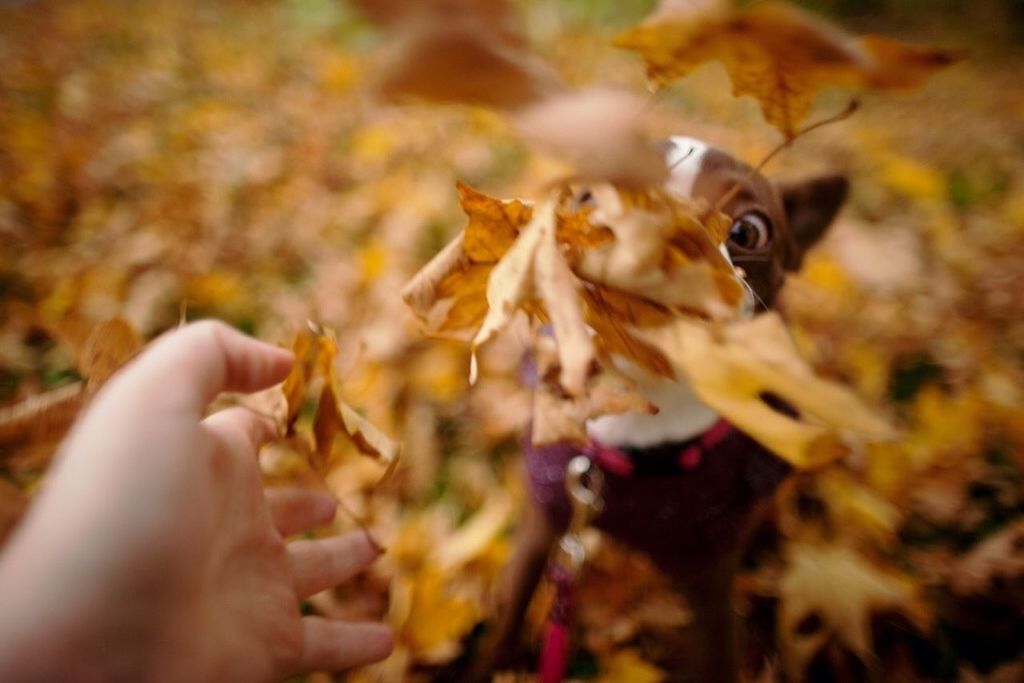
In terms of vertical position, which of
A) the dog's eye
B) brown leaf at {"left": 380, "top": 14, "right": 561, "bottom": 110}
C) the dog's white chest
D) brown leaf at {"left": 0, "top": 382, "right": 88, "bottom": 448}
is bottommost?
the dog's white chest

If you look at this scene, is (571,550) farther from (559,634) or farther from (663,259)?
(663,259)

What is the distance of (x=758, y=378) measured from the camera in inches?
13.2

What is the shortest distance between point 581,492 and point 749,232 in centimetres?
36

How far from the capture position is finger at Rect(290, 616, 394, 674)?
0.72 metres

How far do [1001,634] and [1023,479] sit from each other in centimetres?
33

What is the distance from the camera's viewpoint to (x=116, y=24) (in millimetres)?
3242

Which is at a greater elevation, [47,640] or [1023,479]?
[47,640]

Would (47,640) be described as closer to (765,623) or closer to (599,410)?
(599,410)

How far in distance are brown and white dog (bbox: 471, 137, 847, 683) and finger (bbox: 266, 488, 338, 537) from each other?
0.30m

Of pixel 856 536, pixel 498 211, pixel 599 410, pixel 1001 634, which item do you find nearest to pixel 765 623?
pixel 856 536

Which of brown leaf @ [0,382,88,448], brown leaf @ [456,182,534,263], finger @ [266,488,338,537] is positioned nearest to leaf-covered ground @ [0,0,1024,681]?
brown leaf @ [0,382,88,448]

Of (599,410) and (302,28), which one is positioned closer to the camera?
(599,410)

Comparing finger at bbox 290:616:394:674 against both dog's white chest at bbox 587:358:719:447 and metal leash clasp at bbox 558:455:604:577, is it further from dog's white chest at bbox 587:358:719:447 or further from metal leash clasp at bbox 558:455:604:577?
dog's white chest at bbox 587:358:719:447

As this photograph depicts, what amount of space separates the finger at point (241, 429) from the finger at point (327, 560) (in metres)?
0.15
